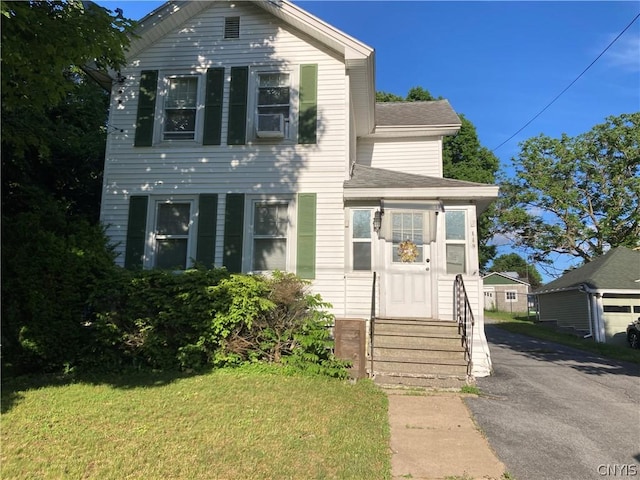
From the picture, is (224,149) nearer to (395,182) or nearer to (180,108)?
(180,108)

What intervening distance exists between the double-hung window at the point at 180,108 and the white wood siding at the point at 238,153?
8.0 inches

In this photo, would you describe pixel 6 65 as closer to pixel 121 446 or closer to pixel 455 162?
pixel 121 446

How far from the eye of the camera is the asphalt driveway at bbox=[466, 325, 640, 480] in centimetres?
417

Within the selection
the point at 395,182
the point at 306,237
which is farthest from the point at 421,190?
the point at 306,237

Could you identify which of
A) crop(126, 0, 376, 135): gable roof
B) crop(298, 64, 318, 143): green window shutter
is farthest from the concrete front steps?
crop(126, 0, 376, 135): gable roof

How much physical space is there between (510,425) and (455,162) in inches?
1143

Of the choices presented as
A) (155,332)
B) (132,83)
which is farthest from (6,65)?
(132,83)

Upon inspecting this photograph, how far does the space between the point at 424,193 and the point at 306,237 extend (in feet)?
8.40

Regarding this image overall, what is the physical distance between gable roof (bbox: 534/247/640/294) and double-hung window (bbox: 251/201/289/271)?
17095 mm

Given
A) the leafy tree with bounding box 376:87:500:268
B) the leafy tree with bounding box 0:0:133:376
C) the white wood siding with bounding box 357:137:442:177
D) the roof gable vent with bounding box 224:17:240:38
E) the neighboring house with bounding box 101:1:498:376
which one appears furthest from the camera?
the leafy tree with bounding box 376:87:500:268

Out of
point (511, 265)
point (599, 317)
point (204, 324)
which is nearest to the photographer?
point (204, 324)

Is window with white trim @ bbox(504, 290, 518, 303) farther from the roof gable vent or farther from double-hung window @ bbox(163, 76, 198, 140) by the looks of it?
double-hung window @ bbox(163, 76, 198, 140)

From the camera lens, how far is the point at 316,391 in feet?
19.7

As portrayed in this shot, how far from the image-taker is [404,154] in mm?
12320
